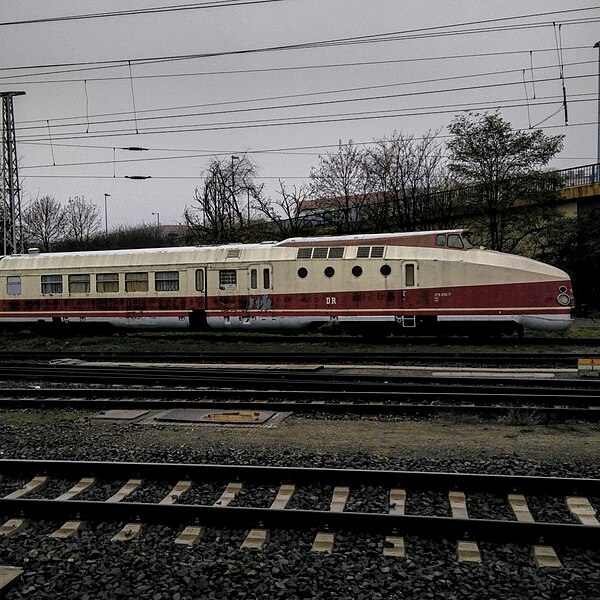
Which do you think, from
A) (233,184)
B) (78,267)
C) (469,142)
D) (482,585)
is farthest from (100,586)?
(233,184)

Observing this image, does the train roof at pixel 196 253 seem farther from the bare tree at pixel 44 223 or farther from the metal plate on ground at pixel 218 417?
the bare tree at pixel 44 223

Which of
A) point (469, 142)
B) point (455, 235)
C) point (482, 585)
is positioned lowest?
point (482, 585)

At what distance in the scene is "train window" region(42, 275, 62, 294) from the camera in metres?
23.2

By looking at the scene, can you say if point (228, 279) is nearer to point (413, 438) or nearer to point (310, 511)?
point (413, 438)

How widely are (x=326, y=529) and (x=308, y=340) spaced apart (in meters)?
15.9

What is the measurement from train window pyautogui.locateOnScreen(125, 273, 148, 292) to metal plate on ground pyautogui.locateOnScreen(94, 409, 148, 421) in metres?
11.9

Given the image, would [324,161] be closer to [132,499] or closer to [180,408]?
[180,408]

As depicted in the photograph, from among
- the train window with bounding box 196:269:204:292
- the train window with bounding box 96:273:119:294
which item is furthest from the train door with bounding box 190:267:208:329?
the train window with bounding box 96:273:119:294

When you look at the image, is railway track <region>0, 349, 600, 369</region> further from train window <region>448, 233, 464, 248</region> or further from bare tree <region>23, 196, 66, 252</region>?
bare tree <region>23, 196, 66, 252</region>

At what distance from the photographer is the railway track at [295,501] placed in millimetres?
5285

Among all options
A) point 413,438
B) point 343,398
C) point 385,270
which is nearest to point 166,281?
point 385,270

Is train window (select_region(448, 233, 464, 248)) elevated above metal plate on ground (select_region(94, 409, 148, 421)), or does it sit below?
above

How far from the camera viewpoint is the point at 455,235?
62.6ft

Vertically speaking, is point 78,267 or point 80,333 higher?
point 78,267
